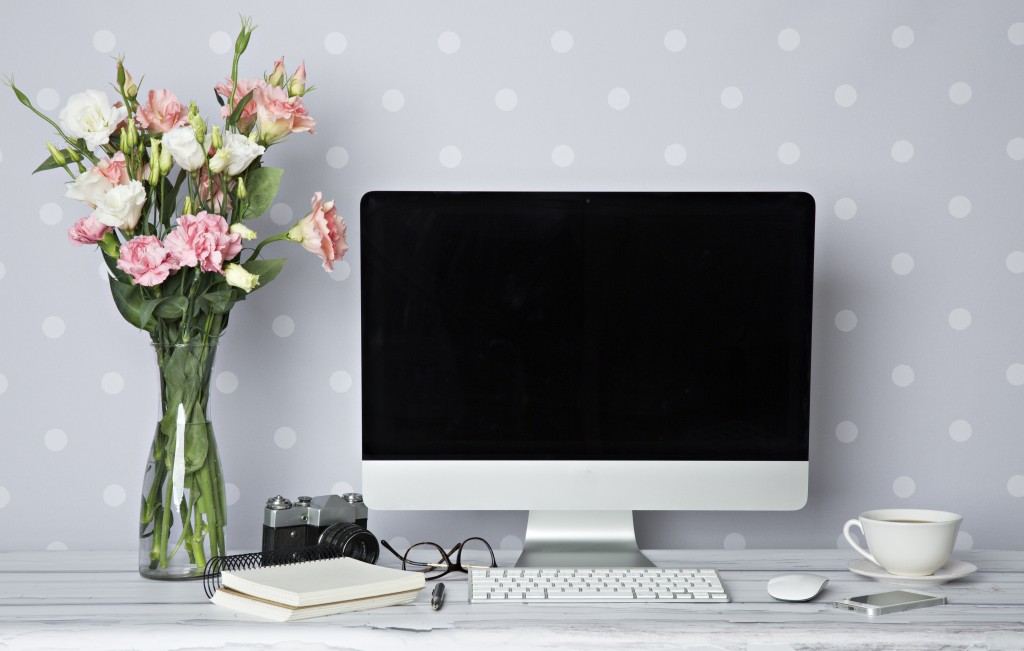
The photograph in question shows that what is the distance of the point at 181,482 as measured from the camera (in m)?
1.16

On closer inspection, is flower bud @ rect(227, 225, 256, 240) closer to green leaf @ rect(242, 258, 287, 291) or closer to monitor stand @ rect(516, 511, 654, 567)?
green leaf @ rect(242, 258, 287, 291)

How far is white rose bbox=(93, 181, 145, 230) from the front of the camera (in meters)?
1.12

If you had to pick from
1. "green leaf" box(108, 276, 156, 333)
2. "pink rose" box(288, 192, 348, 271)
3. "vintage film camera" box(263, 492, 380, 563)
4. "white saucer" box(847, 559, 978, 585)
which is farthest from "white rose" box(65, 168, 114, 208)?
"white saucer" box(847, 559, 978, 585)

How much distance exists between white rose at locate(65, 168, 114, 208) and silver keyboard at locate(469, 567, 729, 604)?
66cm

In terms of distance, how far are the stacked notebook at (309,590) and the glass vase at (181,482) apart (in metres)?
0.12

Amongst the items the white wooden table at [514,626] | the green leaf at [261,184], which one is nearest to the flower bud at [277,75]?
the green leaf at [261,184]

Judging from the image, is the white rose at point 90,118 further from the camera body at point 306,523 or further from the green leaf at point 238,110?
the camera body at point 306,523

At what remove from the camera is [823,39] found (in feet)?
4.62

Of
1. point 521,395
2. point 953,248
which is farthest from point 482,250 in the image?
point 953,248

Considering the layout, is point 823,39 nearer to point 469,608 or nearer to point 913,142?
point 913,142

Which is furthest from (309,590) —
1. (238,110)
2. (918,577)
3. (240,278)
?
(918,577)

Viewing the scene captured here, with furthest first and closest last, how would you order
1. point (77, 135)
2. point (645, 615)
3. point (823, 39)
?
point (823, 39), point (77, 135), point (645, 615)

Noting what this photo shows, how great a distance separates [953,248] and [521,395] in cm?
74

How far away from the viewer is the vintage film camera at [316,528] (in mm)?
1204
